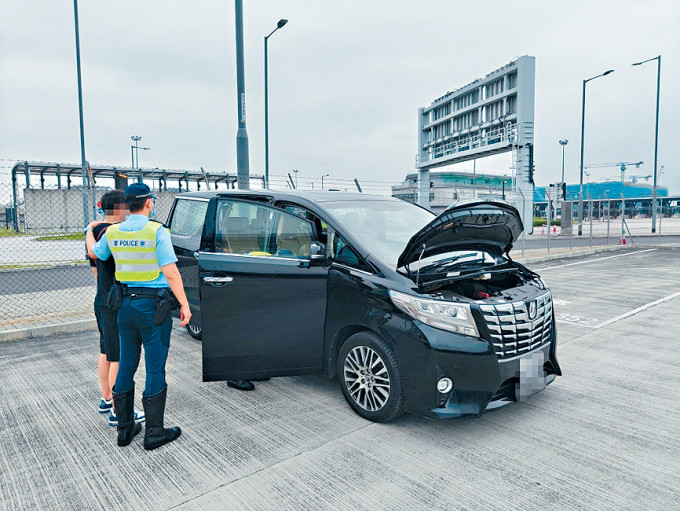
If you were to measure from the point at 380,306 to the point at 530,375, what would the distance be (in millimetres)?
1226

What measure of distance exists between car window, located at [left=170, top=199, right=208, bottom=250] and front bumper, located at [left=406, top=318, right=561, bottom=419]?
281 centimetres

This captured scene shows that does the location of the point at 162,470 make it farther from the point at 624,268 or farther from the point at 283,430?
the point at 624,268

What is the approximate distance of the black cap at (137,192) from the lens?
321cm

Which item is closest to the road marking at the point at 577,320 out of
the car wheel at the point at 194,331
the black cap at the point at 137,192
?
the car wheel at the point at 194,331

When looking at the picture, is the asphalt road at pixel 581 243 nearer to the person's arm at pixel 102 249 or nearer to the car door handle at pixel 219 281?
the car door handle at pixel 219 281

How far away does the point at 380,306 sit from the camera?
3396mm

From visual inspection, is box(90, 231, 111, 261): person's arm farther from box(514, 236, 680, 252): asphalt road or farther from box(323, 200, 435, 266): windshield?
box(514, 236, 680, 252): asphalt road

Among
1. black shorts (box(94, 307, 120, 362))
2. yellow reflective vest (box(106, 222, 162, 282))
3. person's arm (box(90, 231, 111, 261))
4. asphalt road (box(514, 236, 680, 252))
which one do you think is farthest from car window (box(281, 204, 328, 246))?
asphalt road (box(514, 236, 680, 252))

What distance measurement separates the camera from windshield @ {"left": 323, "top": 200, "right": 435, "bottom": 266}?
384 centimetres

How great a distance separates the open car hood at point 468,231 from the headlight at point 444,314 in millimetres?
398

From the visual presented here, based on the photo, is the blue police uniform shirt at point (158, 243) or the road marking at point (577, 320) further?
the road marking at point (577, 320)

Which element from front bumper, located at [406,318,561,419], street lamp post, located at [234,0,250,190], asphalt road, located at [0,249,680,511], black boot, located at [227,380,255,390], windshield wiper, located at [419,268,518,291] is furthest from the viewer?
street lamp post, located at [234,0,250,190]

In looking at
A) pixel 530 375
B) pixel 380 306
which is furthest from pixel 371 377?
pixel 530 375

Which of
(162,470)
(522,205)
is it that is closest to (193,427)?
(162,470)
